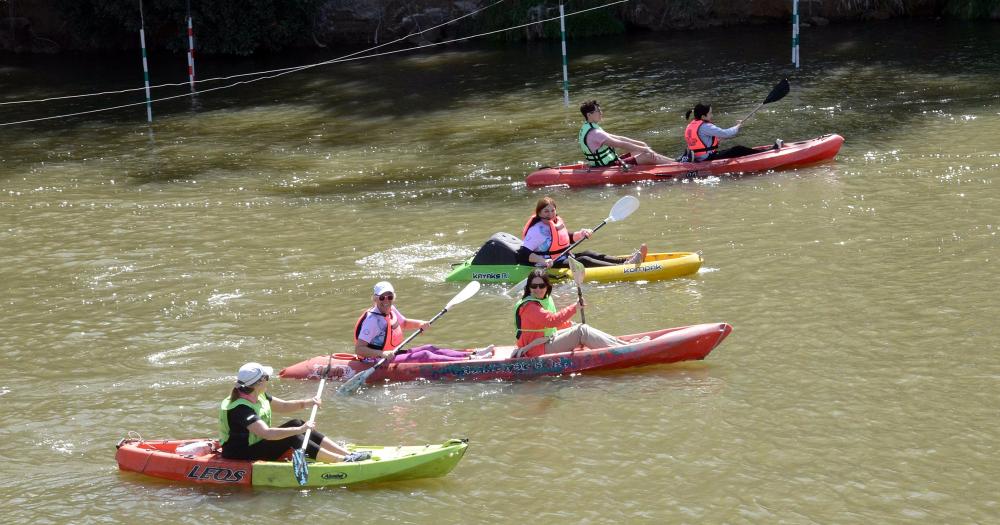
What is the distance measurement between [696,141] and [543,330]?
257 inches

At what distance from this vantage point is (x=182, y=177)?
17.4 metres

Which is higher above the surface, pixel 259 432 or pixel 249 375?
pixel 249 375

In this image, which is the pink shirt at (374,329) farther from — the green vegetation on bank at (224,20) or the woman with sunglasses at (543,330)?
the green vegetation on bank at (224,20)

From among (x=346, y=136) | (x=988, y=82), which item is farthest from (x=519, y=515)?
(x=988, y=82)

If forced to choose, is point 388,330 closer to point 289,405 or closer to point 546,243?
point 289,405

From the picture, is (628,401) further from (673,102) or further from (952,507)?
(673,102)

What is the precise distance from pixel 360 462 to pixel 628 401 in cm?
221

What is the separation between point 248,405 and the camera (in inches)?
315

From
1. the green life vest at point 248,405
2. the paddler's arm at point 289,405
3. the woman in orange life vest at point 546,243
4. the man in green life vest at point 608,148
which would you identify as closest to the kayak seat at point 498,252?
the woman in orange life vest at point 546,243

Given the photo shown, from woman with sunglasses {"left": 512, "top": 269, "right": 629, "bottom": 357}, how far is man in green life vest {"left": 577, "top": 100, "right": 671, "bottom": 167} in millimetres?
6119

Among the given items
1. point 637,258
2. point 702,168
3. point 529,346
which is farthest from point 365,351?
point 702,168

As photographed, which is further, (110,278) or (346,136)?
(346,136)

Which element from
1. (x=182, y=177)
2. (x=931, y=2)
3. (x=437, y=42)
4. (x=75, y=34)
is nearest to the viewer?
(x=182, y=177)

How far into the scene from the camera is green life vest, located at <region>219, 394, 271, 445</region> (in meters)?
8.00
